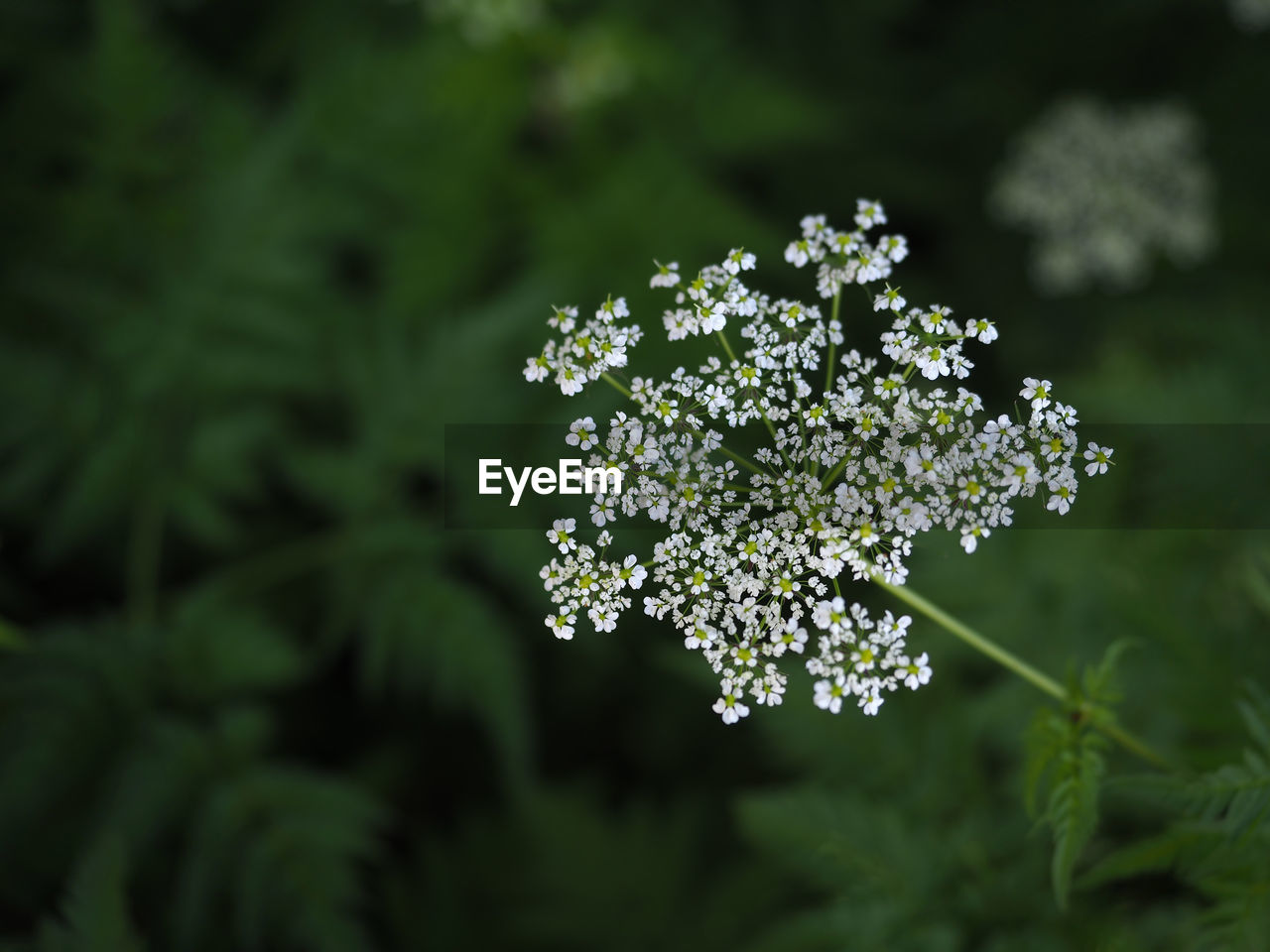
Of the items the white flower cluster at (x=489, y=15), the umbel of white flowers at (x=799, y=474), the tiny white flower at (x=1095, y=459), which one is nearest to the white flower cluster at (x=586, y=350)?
the umbel of white flowers at (x=799, y=474)

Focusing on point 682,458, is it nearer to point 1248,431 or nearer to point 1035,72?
point 1248,431

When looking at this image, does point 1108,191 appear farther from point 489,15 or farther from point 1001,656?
point 1001,656

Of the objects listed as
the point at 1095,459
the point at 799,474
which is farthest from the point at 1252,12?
the point at 799,474

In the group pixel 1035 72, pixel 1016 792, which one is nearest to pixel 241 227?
pixel 1016 792

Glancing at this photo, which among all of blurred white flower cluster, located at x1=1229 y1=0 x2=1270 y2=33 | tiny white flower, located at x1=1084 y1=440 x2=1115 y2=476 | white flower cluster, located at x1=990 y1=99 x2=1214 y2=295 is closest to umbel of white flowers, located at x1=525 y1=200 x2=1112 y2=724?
tiny white flower, located at x1=1084 y1=440 x2=1115 y2=476

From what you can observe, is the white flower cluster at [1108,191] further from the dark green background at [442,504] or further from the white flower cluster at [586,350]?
the white flower cluster at [586,350]

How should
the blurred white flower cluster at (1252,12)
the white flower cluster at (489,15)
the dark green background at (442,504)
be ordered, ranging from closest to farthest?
the dark green background at (442,504) → the white flower cluster at (489,15) → the blurred white flower cluster at (1252,12)
